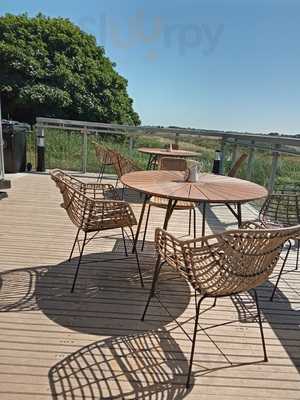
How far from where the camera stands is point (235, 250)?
1.52m

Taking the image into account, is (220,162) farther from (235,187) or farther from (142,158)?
(235,187)

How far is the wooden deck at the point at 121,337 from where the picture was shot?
5.19 ft

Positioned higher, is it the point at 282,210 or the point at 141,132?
the point at 141,132

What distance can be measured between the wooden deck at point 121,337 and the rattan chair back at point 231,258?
439mm

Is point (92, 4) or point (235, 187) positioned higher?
point (92, 4)

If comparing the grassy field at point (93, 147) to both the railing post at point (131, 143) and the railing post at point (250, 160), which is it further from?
the railing post at point (250, 160)

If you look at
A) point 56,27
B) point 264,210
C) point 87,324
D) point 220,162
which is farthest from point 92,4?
point 87,324

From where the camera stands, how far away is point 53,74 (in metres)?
14.0

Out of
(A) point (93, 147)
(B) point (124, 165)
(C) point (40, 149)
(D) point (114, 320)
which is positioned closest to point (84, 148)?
(A) point (93, 147)

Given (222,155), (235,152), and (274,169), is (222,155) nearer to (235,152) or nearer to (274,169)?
(235,152)

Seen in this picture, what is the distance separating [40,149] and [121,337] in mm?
5748

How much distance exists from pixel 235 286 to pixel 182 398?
0.56m

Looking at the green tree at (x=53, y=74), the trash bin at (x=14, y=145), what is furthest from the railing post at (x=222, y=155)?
the green tree at (x=53, y=74)

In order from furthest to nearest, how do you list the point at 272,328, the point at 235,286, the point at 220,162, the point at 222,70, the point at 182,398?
the point at 222,70 → the point at 220,162 → the point at 272,328 → the point at 235,286 → the point at 182,398
